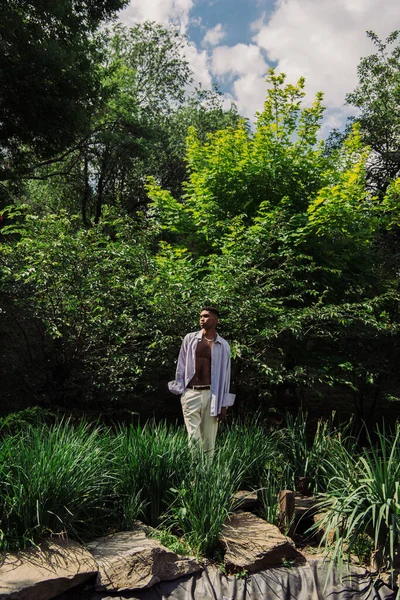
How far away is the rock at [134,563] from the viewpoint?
3393 millimetres

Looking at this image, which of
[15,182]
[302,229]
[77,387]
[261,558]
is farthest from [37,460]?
[15,182]

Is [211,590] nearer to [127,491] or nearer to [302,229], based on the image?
[127,491]

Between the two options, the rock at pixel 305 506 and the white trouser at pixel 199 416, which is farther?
the white trouser at pixel 199 416

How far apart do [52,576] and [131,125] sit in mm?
16641

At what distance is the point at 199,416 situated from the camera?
16.9ft

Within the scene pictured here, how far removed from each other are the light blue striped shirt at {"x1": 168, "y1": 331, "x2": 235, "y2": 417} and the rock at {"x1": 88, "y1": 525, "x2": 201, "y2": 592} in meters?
1.59

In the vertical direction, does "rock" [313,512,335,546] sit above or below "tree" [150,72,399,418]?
below

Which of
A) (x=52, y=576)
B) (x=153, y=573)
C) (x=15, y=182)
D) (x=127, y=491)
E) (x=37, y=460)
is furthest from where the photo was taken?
(x=15, y=182)

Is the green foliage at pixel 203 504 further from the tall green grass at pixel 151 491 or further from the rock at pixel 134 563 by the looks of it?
the rock at pixel 134 563

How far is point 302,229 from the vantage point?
8.34 metres

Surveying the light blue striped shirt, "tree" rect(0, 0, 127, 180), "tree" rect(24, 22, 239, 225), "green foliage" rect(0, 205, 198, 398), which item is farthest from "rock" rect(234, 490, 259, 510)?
"tree" rect(24, 22, 239, 225)

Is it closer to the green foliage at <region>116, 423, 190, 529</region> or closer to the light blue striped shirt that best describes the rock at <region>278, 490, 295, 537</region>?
the green foliage at <region>116, 423, 190, 529</region>

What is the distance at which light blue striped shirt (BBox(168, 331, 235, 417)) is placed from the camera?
511 centimetres

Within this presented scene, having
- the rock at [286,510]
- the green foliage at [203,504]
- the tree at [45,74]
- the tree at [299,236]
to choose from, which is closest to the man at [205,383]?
the green foliage at [203,504]
